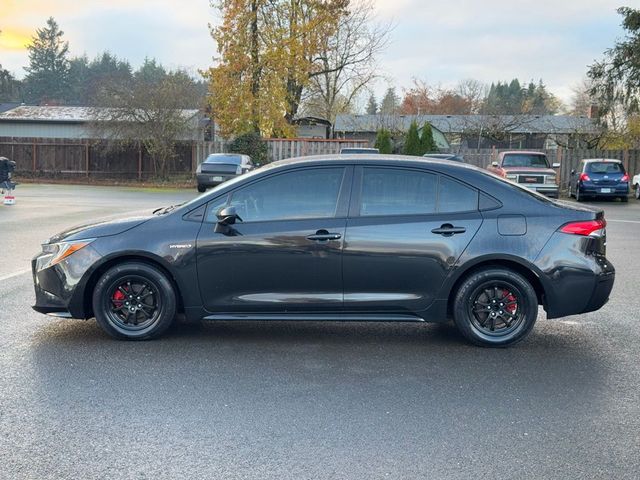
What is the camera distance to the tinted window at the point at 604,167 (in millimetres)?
25000

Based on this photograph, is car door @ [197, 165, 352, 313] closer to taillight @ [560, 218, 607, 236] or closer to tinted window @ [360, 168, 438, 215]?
tinted window @ [360, 168, 438, 215]

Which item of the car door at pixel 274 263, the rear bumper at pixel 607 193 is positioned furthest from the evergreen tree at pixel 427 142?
the car door at pixel 274 263

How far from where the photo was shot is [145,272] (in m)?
5.91

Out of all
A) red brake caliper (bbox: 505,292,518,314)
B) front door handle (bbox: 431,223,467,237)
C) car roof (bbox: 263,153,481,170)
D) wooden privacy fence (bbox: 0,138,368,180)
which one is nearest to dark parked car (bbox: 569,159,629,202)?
wooden privacy fence (bbox: 0,138,368,180)

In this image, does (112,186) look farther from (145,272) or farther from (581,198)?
(145,272)

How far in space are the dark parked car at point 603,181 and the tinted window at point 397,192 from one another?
68.2 feet

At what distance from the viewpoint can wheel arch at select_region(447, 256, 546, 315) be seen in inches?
232

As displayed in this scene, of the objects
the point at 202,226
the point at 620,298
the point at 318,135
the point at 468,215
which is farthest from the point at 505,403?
the point at 318,135

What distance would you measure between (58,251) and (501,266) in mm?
3922

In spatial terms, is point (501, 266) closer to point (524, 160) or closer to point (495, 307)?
point (495, 307)

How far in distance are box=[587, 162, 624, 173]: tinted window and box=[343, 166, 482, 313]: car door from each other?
21.1 metres

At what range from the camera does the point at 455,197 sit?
604cm

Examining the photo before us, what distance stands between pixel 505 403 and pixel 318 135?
45666 millimetres

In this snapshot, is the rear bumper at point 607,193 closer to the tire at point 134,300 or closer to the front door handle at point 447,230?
the front door handle at point 447,230
